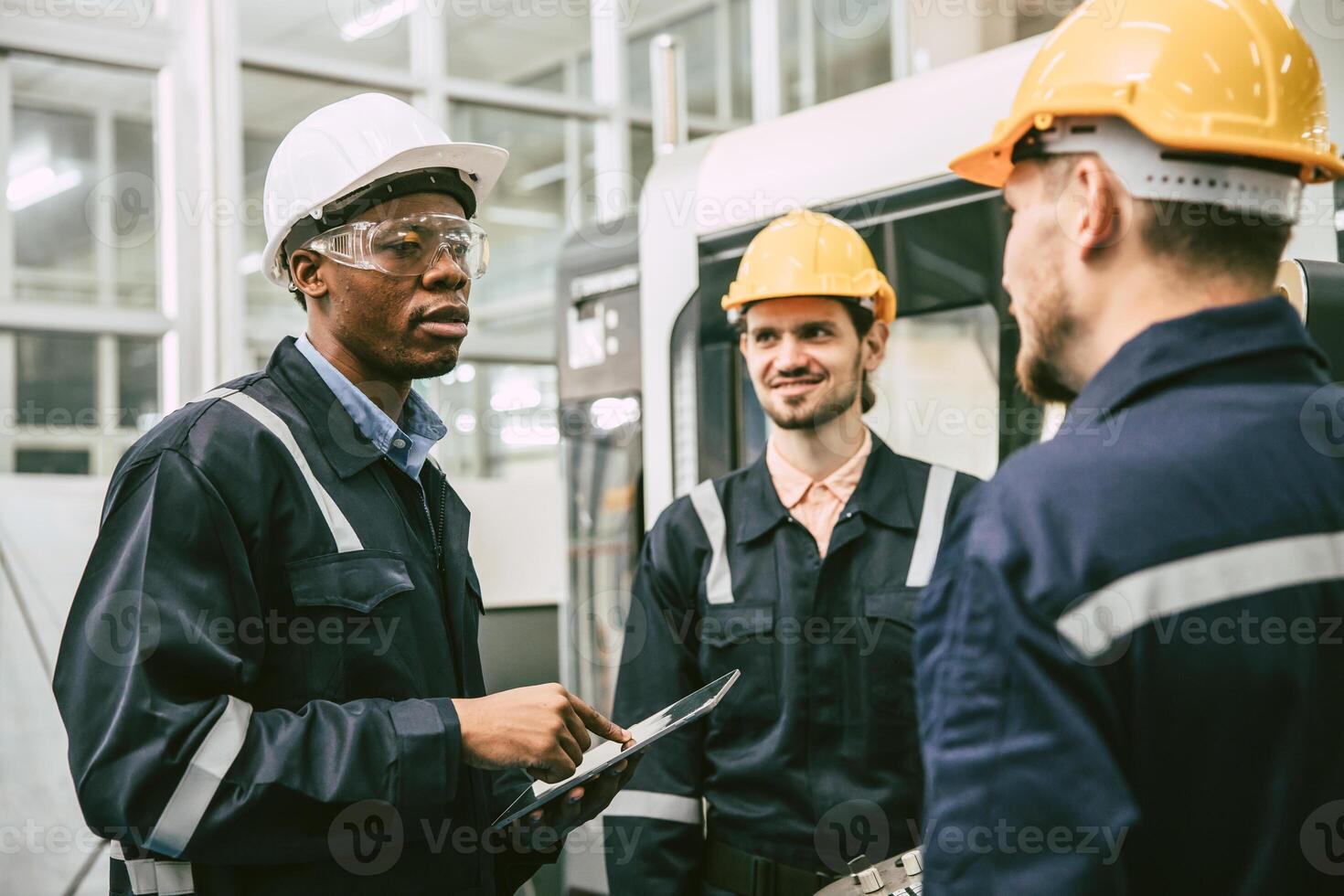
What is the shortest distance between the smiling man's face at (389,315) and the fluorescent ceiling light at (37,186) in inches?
129

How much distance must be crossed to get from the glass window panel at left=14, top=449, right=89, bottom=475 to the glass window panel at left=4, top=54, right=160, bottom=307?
0.58 metres

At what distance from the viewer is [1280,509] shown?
0.85 meters

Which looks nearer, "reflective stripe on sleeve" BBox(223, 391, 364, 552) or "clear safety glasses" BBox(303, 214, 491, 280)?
"reflective stripe on sleeve" BBox(223, 391, 364, 552)

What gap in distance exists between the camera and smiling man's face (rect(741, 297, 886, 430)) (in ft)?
7.11

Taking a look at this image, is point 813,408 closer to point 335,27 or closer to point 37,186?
point 335,27

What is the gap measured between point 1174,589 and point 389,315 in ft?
3.40

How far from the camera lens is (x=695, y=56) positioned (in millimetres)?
7480

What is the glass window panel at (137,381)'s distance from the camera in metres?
4.40
